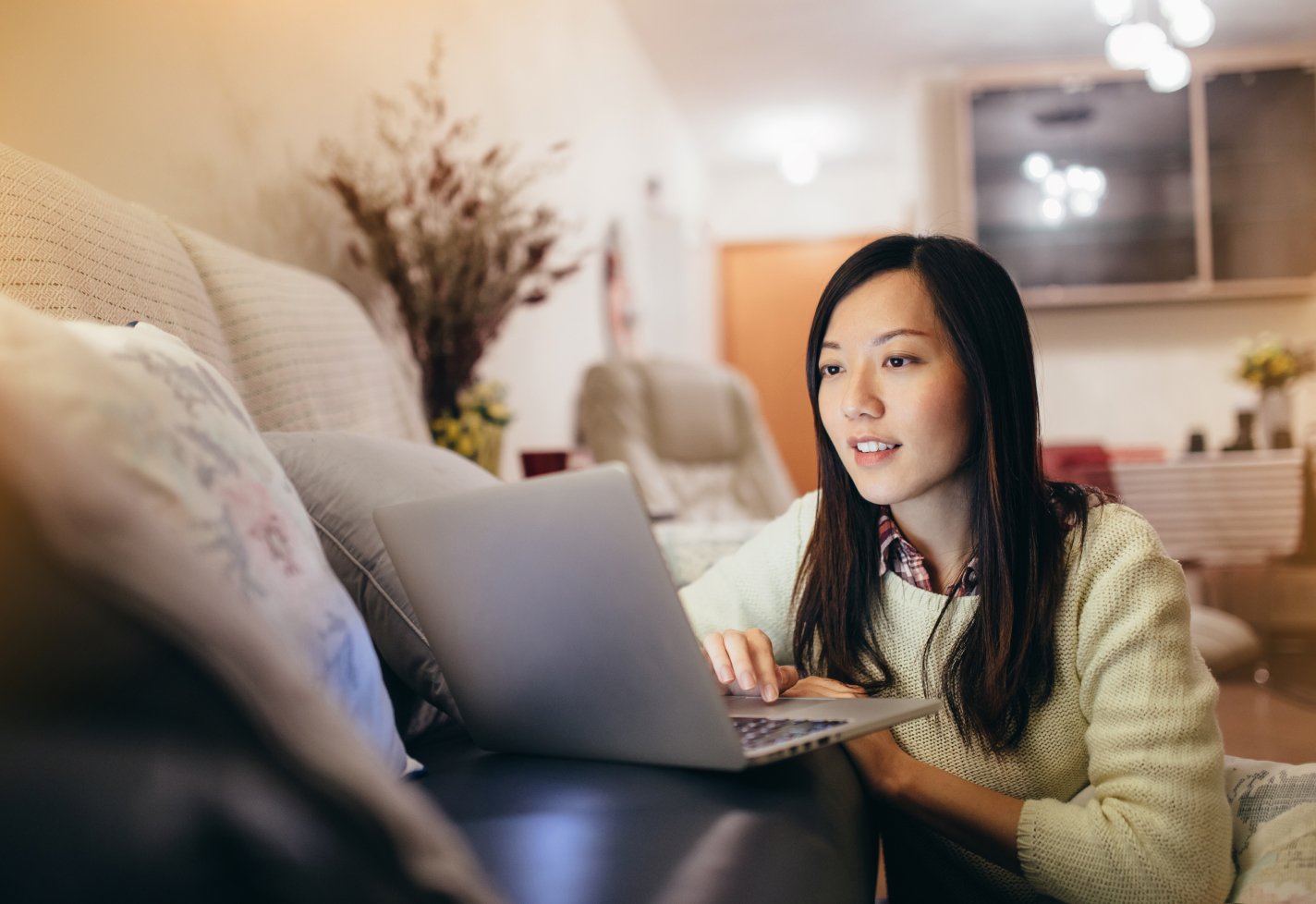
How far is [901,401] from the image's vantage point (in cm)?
93

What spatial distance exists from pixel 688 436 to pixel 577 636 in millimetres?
2508

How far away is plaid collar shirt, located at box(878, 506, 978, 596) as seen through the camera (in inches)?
38.5

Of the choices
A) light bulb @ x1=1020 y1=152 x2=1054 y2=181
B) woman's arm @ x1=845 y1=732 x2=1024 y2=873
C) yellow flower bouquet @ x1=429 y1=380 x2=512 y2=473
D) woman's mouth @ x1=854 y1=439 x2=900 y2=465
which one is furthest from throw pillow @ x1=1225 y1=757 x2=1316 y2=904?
light bulb @ x1=1020 y1=152 x2=1054 y2=181

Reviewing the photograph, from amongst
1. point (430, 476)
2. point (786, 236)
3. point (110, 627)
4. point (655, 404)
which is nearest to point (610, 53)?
point (655, 404)

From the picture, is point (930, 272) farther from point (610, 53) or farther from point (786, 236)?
point (786, 236)

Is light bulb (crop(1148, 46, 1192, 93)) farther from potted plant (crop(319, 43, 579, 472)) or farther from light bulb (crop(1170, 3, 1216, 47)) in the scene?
potted plant (crop(319, 43, 579, 472))

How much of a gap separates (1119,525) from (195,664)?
29.3 inches

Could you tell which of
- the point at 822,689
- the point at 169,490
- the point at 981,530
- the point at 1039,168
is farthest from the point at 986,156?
the point at 169,490

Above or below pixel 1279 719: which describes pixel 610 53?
above

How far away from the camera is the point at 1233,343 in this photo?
5.08 metres

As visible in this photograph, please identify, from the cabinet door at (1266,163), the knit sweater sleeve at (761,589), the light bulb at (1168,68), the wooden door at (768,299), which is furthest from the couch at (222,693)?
the wooden door at (768,299)

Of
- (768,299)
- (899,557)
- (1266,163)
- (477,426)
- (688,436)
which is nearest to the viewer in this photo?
(899,557)

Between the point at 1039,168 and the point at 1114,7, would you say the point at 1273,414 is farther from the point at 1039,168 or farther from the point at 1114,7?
the point at 1039,168

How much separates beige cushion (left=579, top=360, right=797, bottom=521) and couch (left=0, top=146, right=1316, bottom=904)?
1933 millimetres
